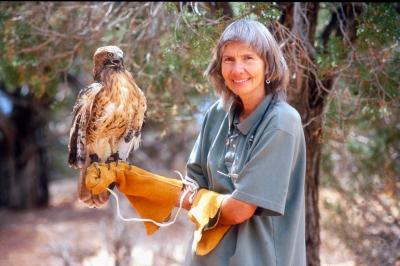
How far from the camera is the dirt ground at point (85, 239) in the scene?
6230 mm

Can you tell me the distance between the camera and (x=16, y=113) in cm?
1153

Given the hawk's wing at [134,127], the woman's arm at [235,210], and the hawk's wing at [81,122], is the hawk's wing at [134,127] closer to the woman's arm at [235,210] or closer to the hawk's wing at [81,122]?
the hawk's wing at [81,122]

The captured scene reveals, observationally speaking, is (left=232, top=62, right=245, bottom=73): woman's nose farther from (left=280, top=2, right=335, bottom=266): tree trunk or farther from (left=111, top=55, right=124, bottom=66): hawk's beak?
(left=280, top=2, right=335, bottom=266): tree trunk

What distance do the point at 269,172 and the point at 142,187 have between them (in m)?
0.68

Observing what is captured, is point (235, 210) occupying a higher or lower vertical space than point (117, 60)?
lower

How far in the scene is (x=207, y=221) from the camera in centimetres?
236

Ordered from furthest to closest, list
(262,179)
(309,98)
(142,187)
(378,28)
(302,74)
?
(309,98) → (302,74) → (378,28) → (142,187) → (262,179)

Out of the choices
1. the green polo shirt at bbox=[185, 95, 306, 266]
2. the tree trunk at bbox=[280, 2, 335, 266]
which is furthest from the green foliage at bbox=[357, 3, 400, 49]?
the green polo shirt at bbox=[185, 95, 306, 266]

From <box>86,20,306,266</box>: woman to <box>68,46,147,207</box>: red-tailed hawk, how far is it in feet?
1.54

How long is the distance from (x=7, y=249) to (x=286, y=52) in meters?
6.86

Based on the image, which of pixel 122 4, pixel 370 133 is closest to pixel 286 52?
pixel 122 4

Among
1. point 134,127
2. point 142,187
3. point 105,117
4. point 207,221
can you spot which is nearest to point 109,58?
point 105,117

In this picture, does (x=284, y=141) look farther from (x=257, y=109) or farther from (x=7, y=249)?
(x=7, y=249)

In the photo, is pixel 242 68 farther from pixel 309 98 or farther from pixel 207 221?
pixel 309 98
